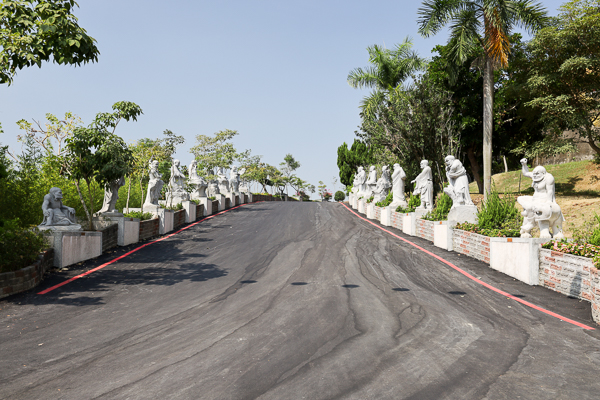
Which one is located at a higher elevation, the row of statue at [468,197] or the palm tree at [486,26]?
the palm tree at [486,26]

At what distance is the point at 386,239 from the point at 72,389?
1332 centimetres

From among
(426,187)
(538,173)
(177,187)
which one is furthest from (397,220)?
(177,187)

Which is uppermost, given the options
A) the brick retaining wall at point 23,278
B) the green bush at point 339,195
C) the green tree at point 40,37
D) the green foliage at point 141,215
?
the green tree at point 40,37

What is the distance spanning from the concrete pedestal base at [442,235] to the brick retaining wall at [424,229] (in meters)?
0.67

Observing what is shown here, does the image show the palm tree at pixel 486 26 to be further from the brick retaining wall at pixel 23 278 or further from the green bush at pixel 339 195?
the green bush at pixel 339 195

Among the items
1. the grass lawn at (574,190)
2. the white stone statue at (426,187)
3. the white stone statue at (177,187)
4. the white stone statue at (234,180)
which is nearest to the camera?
the white stone statue at (426,187)

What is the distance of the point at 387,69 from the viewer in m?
34.0

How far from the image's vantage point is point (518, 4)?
2120cm

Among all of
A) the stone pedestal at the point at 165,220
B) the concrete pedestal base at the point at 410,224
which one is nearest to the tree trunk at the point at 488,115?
the concrete pedestal base at the point at 410,224

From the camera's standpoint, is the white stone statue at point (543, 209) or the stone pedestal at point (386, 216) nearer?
the white stone statue at point (543, 209)

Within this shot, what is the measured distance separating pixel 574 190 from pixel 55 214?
29958 millimetres

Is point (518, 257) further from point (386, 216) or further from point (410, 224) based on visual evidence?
point (386, 216)

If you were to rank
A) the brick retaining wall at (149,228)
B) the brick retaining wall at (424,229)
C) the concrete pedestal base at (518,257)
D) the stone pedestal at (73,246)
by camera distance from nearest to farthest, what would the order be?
the concrete pedestal base at (518,257) → the stone pedestal at (73,246) → the brick retaining wall at (424,229) → the brick retaining wall at (149,228)

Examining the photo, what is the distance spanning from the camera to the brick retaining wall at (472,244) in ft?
36.9
